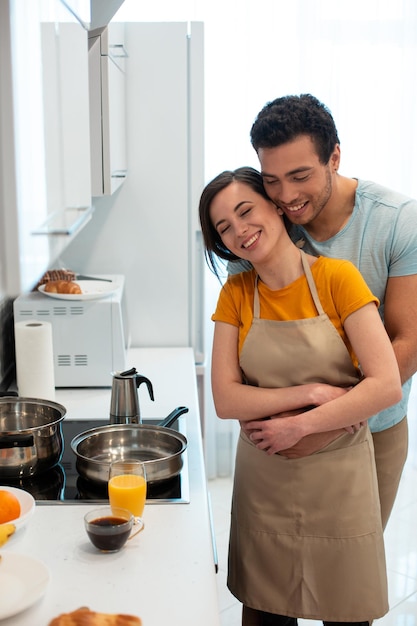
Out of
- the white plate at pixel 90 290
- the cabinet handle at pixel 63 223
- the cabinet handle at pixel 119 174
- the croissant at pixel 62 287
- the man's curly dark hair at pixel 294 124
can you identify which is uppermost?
the man's curly dark hair at pixel 294 124

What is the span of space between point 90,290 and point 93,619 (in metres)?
1.71

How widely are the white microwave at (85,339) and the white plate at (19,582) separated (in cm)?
127

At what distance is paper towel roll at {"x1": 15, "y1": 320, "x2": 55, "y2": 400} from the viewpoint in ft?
7.32

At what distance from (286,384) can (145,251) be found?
1535 millimetres

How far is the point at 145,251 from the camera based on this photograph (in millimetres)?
3154

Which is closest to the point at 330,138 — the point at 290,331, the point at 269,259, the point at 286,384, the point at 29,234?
the point at 269,259

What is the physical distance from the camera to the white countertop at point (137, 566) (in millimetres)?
1239

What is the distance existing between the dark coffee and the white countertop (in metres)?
0.02

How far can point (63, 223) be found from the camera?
178 cm

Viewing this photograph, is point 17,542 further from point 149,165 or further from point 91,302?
point 149,165

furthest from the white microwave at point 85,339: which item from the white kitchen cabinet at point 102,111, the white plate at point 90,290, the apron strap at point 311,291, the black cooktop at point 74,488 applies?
the apron strap at point 311,291

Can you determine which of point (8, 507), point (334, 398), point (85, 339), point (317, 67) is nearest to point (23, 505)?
point (8, 507)

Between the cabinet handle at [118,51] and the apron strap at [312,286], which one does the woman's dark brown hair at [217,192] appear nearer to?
the apron strap at [312,286]

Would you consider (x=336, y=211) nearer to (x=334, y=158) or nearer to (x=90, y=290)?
(x=334, y=158)
